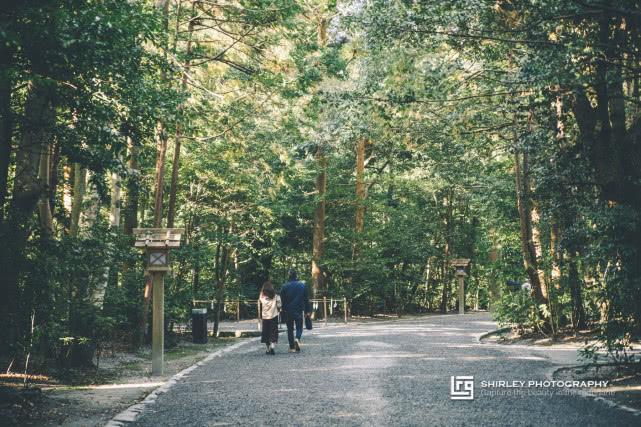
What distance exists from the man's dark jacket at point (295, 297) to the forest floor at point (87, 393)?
2.15 meters

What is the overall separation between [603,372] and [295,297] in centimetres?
648

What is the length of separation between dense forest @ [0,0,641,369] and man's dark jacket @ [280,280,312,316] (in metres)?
3.03

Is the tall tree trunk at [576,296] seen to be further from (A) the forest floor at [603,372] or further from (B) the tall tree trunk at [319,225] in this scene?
(B) the tall tree trunk at [319,225]

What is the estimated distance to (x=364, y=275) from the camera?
28109mm

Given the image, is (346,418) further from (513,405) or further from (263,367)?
(263,367)

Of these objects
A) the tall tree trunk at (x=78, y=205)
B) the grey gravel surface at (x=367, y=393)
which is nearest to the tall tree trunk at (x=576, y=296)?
the grey gravel surface at (x=367, y=393)

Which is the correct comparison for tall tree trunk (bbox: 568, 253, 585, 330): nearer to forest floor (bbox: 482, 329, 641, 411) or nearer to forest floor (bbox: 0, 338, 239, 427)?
forest floor (bbox: 482, 329, 641, 411)

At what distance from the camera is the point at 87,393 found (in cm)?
823

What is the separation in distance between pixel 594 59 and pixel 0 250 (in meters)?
8.01

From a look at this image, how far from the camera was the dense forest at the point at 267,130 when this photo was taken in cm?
753

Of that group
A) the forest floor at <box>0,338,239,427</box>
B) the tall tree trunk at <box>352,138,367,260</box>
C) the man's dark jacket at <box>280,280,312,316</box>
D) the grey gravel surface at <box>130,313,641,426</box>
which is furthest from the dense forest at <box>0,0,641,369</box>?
the tall tree trunk at <box>352,138,367,260</box>

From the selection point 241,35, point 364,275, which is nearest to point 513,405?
point 241,35

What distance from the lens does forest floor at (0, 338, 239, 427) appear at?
648 cm

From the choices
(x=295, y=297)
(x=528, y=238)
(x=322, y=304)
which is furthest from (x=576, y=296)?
(x=322, y=304)
